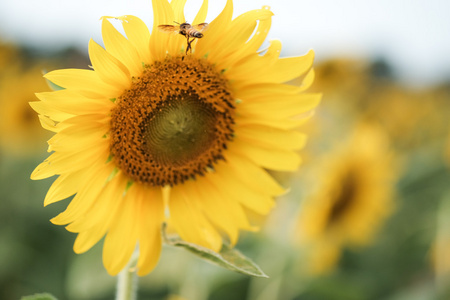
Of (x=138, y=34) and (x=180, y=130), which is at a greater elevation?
(x=138, y=34)

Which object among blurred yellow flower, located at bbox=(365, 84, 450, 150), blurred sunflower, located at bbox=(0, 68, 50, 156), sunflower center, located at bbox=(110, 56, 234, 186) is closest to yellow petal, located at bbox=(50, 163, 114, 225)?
sunflower center, located at bbox=(110, 56, 234, 186)

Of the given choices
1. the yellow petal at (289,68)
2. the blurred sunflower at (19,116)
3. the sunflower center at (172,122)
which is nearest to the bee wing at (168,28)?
the sunflower center at (172,122)

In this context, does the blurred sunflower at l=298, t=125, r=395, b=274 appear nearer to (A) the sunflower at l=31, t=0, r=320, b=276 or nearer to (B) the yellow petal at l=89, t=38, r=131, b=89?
(A) the sunflower at l=31, t=0, r=320, b=276

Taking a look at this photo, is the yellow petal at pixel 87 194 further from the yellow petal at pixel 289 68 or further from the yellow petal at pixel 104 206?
the yellow petal at pixel 289 68

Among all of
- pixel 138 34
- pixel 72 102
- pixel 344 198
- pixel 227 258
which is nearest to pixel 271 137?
pixel 227 258

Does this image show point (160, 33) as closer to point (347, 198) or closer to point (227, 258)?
point (227, 258)

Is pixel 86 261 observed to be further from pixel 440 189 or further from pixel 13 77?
pixel 440 189

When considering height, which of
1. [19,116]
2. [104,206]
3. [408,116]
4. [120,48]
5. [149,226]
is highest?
[120,48]
